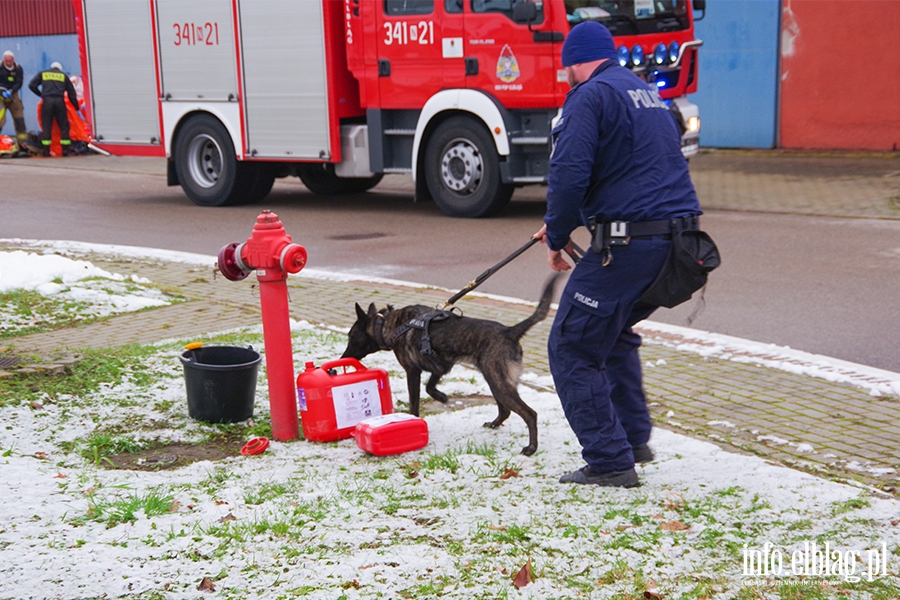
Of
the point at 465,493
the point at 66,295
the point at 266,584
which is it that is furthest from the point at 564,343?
the point at 66,295

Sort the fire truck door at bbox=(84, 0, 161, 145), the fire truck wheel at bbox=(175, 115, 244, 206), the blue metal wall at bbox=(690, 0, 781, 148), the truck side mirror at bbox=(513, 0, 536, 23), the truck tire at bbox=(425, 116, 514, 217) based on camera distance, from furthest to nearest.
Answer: the blue metal wall at bbox=(690, 0, 781, 148)
the fire truck door at bbox=(84, 0, 161, 145)
the fire truck wheel at bbox=(175, 115, 244, 206)
the truck tire at bbox=(425, 116, 514, 217)
the truck side mirror at bbox=(513, 0, 536, 23)

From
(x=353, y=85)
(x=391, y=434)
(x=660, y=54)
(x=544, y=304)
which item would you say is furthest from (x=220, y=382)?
(x=353, y=85)

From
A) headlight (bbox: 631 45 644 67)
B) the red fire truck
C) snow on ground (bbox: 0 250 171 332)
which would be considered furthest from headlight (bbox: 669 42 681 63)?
snow on ground (bbox: 0 250 171 332)

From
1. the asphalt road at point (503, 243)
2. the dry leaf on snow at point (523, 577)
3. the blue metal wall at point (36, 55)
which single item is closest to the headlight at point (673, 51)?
the asphalt road at point (503, 243)

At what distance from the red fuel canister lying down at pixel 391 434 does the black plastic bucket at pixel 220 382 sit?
724mm

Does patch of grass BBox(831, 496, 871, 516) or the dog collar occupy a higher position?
the dog collar

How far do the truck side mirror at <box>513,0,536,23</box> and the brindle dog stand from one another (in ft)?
22.7

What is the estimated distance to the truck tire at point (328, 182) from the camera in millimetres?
15891

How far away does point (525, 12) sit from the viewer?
11.8 m

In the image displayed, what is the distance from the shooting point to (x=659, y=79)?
12.9 metres

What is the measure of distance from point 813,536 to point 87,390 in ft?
12.5

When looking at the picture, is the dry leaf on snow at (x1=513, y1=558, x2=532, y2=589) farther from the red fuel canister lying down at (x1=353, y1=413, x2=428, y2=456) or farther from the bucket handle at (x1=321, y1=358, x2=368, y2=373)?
the bucket handle at (x1=321, y1=358, x2=368, y2=373)

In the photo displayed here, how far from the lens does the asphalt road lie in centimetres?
784

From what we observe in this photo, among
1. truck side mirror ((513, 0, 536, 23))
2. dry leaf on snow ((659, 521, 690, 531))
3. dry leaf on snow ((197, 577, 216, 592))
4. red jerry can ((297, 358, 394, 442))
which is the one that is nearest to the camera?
dry leaf on snow ((197, 577, 216, 592))
